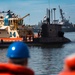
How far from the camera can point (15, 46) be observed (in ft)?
12.1

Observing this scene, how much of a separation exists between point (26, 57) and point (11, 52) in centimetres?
15

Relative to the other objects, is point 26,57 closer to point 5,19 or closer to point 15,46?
point 15,46

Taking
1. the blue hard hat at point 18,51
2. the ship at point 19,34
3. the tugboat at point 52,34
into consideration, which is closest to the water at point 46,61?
the ship at point 19,34

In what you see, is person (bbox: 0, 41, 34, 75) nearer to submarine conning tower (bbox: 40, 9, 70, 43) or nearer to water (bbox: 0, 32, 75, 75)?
water (bbox: 0, 32, 75, 75)

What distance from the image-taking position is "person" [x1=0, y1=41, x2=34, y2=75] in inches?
128

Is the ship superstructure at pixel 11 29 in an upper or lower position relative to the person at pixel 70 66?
lower

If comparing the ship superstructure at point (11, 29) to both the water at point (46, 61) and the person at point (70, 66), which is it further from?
the person at point (70, 66)

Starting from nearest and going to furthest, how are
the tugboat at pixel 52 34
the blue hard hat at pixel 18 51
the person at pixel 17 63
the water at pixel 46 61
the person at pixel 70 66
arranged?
1. the person at pixel 70 66
2. the person at pixel 17 63
3. the blue hard hat at pixel 18 51
4. the water at pixel 46 61
5. the tugboat at pixel 52 34

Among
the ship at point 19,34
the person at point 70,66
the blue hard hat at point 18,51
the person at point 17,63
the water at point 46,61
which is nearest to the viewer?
the person at point 70,66

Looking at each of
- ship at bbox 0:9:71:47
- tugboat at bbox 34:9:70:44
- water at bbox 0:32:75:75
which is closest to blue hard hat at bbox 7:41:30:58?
water at bbox 0:32:75:75

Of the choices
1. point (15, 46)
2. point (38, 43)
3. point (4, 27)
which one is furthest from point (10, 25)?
point (15, 46)

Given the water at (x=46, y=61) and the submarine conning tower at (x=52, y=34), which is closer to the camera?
the water at (x=46, y=61)

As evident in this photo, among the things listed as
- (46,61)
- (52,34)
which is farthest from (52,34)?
(46,61)

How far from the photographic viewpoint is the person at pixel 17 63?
3.26m
